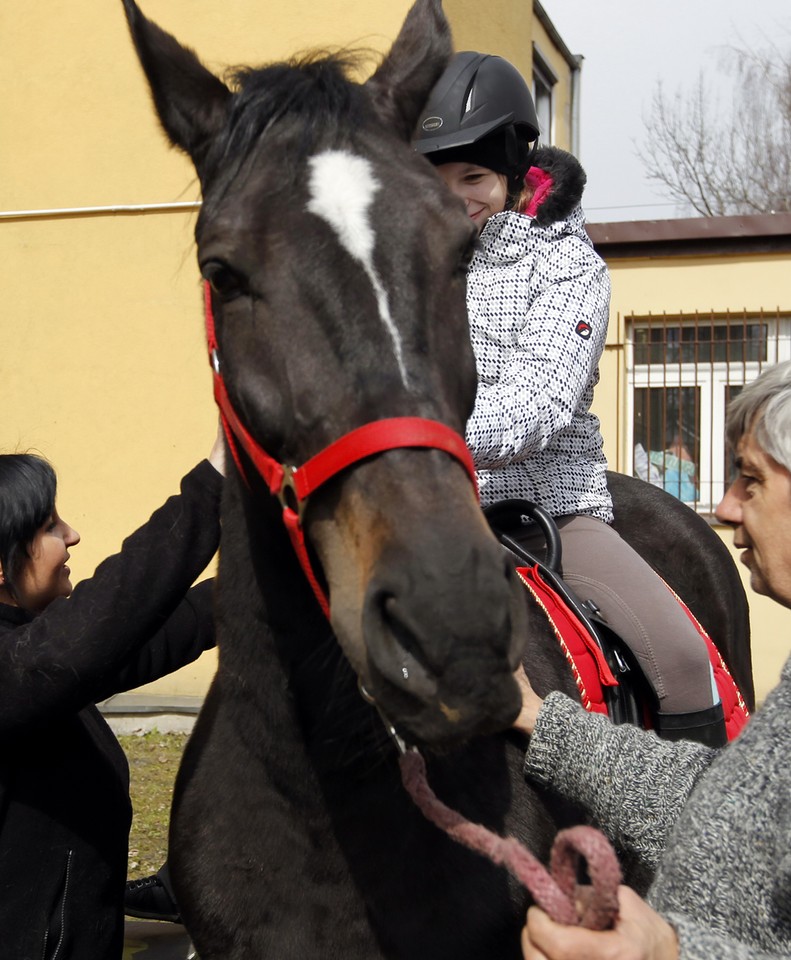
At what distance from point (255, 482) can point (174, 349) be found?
5623 mm

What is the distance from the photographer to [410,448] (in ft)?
5.01

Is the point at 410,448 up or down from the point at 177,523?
up

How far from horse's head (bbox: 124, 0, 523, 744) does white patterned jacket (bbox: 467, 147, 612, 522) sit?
2.02 feet

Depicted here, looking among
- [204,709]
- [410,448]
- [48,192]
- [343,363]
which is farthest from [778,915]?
[48,192]

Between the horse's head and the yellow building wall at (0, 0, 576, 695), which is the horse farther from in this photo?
the yellow building wall at (0, 0, 576, 695)

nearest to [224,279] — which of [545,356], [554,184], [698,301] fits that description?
[545,356]

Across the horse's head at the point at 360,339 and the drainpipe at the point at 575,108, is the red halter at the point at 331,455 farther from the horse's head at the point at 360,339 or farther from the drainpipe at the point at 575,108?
the drainpipe at the point at 575,108

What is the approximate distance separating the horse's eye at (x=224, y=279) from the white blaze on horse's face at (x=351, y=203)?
0.19 metres

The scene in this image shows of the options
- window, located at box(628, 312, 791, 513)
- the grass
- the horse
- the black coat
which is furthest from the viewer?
window, located at box(628, 312, 791, 513)

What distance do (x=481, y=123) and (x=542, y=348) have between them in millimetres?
831

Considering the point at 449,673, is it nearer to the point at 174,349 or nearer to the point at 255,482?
the point at 255,482

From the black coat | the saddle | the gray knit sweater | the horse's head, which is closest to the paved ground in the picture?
the black coat

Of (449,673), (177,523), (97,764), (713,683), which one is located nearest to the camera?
(449,673)

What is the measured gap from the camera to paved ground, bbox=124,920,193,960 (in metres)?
3.43
